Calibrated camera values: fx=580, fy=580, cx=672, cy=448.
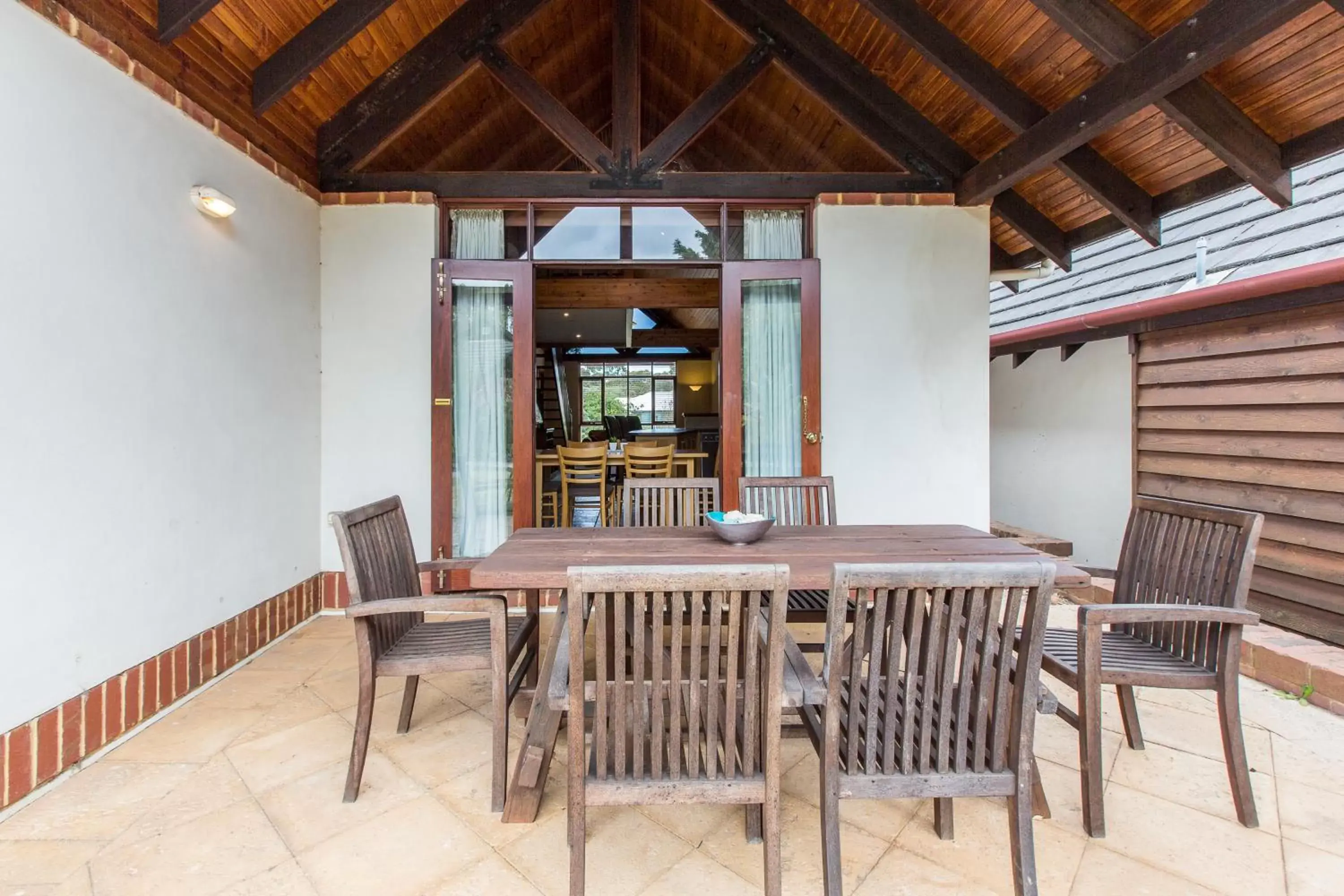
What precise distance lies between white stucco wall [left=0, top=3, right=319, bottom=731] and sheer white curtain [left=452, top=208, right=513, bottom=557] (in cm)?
97

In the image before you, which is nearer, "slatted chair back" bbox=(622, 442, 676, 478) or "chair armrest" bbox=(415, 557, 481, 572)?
"chair armrest" bbox=(415, 557, 481, 572)

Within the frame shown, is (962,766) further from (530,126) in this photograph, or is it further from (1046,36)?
(530,126)

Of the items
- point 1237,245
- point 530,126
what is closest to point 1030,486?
point 1237,245

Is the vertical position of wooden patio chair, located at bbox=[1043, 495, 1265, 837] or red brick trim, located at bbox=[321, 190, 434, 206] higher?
red brick trim, located at bbox=[321, 190, 434, 206]

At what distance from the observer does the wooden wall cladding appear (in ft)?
9.91

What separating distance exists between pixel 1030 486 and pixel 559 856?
5.65m

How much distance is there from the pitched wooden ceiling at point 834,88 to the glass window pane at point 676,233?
1.22ft

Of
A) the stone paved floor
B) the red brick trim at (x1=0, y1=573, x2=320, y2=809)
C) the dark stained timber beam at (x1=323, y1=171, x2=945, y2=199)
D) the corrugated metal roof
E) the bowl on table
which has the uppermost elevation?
the dark stained timber beam at (x1=323, y1=171, x2=945, y2=199)

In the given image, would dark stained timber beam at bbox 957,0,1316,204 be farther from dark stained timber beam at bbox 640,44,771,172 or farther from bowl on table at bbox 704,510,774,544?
bowl on table at bbox 704,510,774,544

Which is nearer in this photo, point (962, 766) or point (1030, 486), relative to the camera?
point (962, 766)

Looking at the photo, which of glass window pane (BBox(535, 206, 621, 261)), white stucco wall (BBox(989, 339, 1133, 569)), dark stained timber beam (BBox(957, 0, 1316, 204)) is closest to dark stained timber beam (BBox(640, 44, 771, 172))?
glass window pane (BBox(535, 206, 621, 261))

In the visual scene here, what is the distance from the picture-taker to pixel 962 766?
1.33 m

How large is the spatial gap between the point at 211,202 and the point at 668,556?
102 inches

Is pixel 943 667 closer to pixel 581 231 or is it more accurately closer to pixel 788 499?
pixel 788 499
